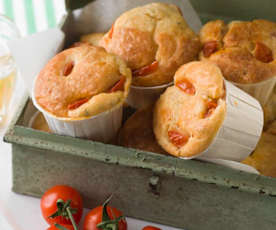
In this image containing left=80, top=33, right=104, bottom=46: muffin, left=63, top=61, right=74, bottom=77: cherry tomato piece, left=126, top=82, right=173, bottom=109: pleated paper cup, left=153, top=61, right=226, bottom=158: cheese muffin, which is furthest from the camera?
left=80, top=33, right=104, bottom=46: muffin

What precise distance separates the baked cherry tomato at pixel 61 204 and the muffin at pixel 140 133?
10.3 inches

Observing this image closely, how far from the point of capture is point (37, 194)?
1864mm

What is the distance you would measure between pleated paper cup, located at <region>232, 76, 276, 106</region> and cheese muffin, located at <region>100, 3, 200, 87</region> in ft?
0.76

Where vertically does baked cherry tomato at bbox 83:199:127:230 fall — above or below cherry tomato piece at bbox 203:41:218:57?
below

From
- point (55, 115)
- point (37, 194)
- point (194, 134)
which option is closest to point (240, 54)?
point (194, 134)

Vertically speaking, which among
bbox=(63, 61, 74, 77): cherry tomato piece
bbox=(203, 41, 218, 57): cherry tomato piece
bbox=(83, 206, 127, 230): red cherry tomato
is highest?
bbox=(63, 61, 74, 77): cherry tomato piece

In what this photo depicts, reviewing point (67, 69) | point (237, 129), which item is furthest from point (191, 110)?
point (67, 69)

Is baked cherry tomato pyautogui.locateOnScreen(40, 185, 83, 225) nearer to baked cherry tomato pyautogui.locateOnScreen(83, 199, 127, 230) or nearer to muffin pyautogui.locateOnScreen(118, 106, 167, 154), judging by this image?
baked cherry tomato pyautogui.locateOnScreen(83, 199, 127, 230)

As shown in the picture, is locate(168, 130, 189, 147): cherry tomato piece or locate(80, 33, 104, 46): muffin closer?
locate(168, 130, 189, 147): cherry tomato piece

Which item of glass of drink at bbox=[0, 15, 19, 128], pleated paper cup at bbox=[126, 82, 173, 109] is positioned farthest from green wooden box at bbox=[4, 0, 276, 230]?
glass of drink at bbox=[0, 15, 19, 128]

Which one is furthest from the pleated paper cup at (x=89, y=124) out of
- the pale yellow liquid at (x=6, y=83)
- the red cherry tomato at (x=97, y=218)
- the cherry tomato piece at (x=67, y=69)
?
the pale yellow liquid at (x=6, y=83)

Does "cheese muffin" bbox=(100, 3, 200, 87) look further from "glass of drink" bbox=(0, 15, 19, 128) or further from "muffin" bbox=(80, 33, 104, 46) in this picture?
"glass of drink" bbox=(0, 15, 19, 128)

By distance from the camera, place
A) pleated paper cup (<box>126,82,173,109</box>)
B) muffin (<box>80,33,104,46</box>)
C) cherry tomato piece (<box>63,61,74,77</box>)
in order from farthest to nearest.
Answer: muffin (<box>80,33,104,46</box>) → pleated paper cup (<box>126,82,173,109</box>) → cherry tomato piece (<box>63,61,74,77</box>)

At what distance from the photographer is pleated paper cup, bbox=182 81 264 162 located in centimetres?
157
